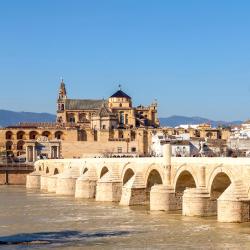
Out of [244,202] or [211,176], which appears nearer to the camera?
[244,202]

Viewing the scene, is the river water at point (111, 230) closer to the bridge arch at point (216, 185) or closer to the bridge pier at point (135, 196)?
the bridge pier at point (135, 196)

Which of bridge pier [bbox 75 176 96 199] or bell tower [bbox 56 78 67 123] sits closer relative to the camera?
bridge pier [bbox 75 176 96 199]

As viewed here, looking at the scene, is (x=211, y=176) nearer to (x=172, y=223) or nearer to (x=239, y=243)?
(x=172, y=223)

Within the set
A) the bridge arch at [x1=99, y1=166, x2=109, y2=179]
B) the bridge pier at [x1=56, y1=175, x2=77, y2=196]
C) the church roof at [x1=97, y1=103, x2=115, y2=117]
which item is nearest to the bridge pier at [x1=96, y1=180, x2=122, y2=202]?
the bridge arch at [x1=99, y1=166, x2=109, y2=179]

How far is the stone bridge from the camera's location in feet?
129

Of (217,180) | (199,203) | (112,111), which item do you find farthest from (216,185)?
(112,111)

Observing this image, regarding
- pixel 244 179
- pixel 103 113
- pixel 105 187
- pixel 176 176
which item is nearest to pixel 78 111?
pixel 103 113

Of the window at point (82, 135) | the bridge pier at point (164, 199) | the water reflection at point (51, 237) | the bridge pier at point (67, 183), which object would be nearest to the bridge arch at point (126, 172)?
the bridge pier at point (164, 199)

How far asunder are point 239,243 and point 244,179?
6.56m

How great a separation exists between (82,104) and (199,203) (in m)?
106

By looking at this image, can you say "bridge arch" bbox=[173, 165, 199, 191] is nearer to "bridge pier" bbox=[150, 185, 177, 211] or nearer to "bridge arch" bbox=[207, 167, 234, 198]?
"bridge pier" bbox=[150, 185, 177, 211]

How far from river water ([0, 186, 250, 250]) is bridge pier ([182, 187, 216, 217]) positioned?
0.74m

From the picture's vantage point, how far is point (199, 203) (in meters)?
43.0

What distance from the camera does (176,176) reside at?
4844 centimetres
